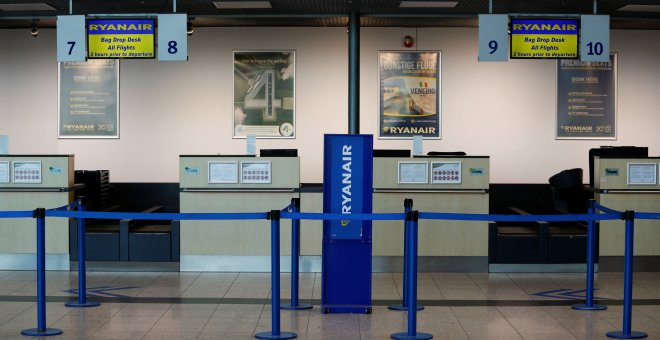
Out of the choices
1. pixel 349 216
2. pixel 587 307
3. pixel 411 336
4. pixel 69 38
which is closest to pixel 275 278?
pixel 349 216

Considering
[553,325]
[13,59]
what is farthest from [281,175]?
[13,59]

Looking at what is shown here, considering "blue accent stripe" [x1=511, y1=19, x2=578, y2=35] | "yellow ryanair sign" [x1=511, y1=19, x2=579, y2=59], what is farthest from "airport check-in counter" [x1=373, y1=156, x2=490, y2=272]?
"blue accent stripe" [x1=511, y1=19, x2=578, y2=35]

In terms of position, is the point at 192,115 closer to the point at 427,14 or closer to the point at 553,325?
the point at 427,14

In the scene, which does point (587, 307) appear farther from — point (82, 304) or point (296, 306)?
point (82, 304)

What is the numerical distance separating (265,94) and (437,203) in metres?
4.10

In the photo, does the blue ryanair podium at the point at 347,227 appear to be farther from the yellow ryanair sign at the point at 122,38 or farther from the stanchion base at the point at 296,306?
the yellow ryanair sign at the point at 122,38

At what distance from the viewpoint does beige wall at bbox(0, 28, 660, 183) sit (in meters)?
13.1

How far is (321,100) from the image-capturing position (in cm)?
1310

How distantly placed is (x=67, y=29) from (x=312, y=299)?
4.85 meters

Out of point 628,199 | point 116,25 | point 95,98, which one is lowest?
point 628,199

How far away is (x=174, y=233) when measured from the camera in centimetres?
988

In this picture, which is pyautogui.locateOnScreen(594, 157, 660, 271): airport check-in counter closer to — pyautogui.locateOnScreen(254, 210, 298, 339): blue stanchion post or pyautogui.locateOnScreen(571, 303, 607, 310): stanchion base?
pyautogui.locateOnScreen(571, 303, 607, 310): stanchion base

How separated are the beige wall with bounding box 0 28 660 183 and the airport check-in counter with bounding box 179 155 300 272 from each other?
321cm

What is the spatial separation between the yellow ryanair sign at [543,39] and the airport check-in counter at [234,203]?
3.18 meters
